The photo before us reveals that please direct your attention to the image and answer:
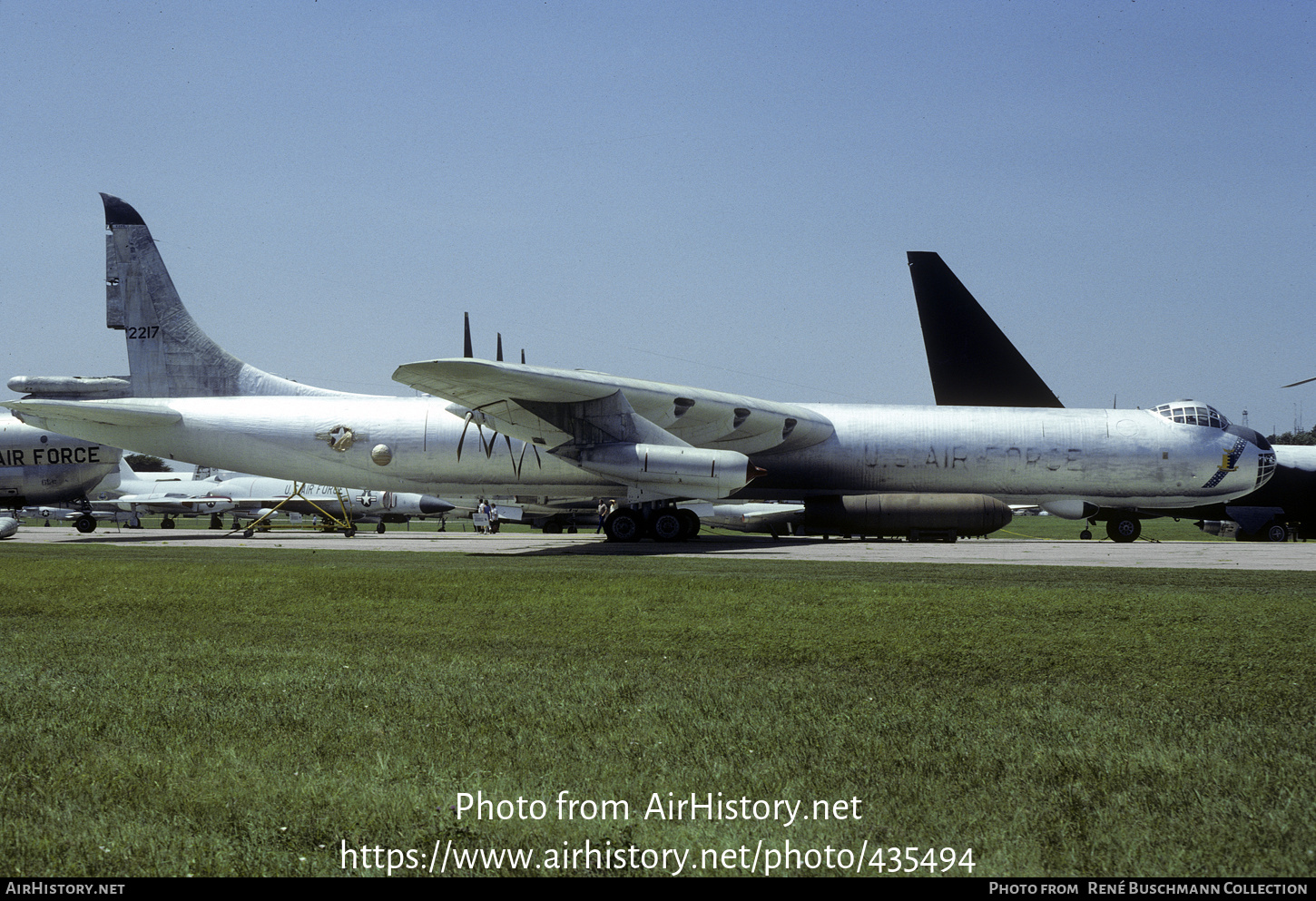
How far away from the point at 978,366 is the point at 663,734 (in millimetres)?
31680

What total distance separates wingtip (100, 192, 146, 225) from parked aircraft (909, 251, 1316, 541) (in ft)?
81.3

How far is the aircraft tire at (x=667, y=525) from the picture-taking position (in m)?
23.4

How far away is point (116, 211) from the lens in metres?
26.4

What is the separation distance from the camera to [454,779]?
3988mm

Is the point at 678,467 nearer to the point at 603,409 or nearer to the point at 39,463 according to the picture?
the point at 603,409

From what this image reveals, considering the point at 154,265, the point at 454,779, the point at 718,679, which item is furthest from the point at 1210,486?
the point at 154,265

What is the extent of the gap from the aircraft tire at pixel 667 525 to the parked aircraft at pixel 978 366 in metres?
15.2

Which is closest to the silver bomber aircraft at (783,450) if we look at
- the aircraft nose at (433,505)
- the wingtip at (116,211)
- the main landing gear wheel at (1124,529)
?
the main landing gear wheel at (1124,529)

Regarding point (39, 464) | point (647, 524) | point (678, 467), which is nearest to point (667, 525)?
point (647, 524)

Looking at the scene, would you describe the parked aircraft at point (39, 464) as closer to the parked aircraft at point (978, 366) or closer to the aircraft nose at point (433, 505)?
the aircraft nose at point (433, 505)

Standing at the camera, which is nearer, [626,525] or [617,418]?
[617,418]

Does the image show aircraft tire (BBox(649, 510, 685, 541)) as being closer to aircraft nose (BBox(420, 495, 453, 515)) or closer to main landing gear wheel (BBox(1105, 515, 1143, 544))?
main landing gear wheel (BBox(1105, 515, 1143, 544))

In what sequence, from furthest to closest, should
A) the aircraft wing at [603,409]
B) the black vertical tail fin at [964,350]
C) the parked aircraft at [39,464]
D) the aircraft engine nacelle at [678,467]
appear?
the parked aircraft at [39,464], the black vertical tail fin at [964,350], the aircraft engine nacelle at [678,467], the aircraft wing at [603,409]

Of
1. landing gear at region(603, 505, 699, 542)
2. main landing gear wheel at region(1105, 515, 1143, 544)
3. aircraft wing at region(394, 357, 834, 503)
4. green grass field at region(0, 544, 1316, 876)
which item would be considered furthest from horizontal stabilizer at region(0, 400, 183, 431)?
main landing gear wheel at region(1105, 515, 1143, 544)
